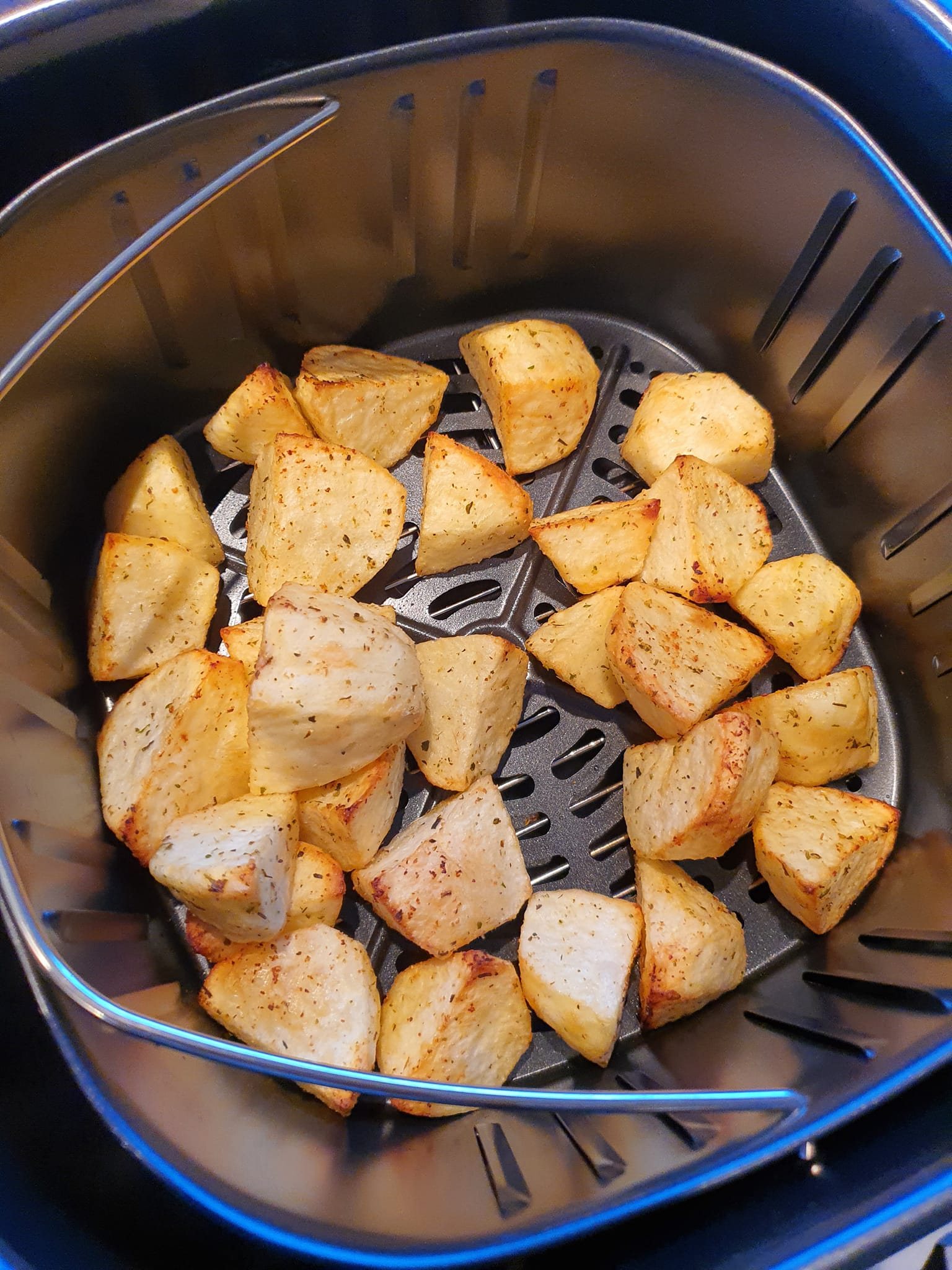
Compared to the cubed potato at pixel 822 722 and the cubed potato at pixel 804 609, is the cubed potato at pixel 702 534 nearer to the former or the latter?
the cubed potato at pixel 804 609

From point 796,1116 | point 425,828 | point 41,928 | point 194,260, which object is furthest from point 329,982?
point 194,260

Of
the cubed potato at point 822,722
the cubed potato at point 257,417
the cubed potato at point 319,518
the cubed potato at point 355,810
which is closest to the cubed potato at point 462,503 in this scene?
the cubed potato at point 319,518

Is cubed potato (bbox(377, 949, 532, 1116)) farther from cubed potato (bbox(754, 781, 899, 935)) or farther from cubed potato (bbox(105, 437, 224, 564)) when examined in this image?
cubed potato (bbox(105, 437, 224, 564))

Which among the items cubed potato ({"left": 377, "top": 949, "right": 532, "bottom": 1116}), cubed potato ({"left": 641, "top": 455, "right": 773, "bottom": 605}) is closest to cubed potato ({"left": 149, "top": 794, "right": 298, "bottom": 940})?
cubed potato ({"left": 377, "top": 949, "right": 532, "bottom": 1116})

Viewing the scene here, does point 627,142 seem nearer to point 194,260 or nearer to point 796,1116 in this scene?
point 194,260

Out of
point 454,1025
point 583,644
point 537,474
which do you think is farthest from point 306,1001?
point 537,474

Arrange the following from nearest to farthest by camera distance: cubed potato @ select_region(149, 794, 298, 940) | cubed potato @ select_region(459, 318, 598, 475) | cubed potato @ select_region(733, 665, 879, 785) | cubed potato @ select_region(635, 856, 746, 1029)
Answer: cubed potato @ select_region(149, 794, 298, 940) → cubed potato @ select_region(635, 856, 746, 1029) → cubed potato @ select_region(733, 665, 879, 785) → cubed potato @ select_region(459, 318, 598, 475)
